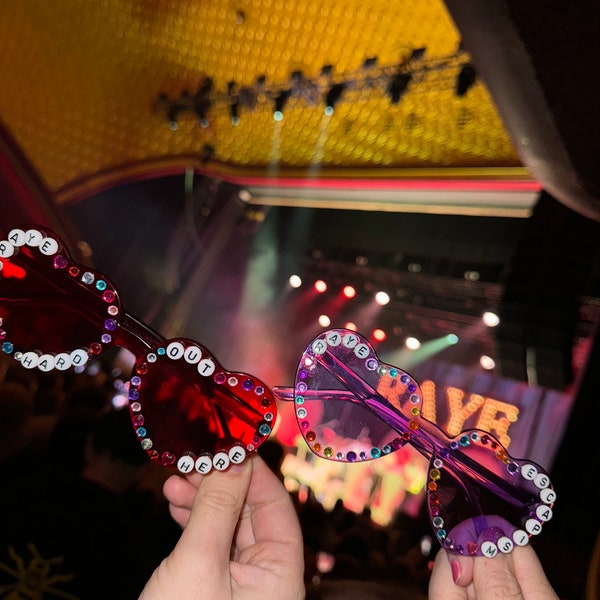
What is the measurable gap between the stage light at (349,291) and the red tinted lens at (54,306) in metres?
1.11

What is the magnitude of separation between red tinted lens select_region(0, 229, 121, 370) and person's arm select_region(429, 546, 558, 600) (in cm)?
A: 48

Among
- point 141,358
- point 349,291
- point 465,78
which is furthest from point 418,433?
point 349,291

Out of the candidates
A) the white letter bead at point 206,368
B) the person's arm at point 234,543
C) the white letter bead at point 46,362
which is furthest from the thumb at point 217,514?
the white letter bead at point 46,362

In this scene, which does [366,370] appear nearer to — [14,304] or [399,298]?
[14,304]

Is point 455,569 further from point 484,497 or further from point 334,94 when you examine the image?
point 334,94

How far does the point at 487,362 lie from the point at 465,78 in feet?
2.65

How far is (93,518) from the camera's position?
1.00m

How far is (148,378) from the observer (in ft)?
1.84

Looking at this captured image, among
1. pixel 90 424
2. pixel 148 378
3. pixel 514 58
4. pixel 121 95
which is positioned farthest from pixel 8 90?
pixel 514 58

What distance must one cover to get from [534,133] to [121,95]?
1.03 meters

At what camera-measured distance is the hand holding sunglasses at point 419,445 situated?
0.58 metres

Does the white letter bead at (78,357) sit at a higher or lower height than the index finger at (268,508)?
higher

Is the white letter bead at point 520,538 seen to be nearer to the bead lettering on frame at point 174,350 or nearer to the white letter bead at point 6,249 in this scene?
the bead lettering on frame at point 174,350

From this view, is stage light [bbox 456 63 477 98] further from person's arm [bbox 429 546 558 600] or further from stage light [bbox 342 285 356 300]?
person's arm [bbox 429 546 558 600]
